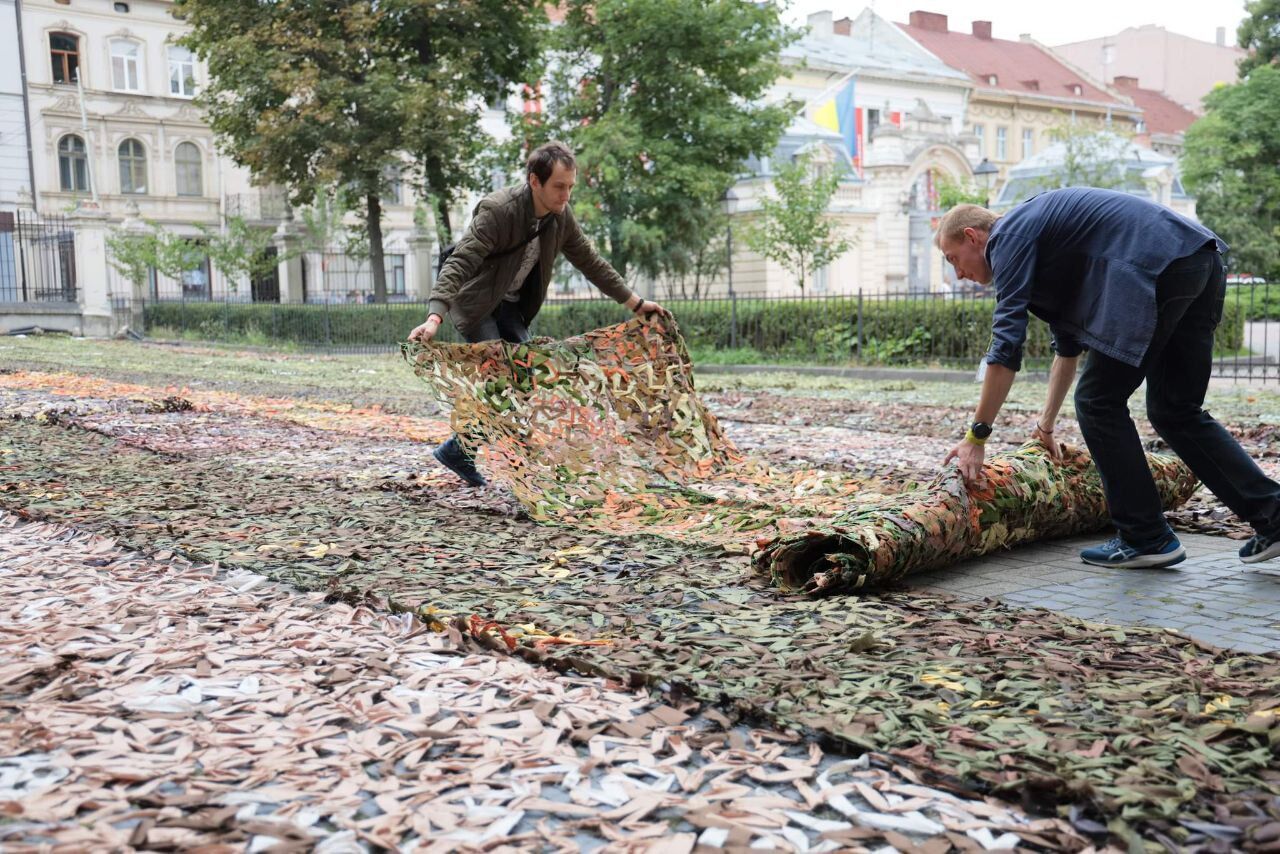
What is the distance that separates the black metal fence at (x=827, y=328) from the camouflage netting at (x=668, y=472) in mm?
12375

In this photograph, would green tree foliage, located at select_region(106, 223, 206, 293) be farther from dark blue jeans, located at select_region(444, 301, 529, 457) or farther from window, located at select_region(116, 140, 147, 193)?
dark blue jeans, located at select_region(444, 301, 529, 457)

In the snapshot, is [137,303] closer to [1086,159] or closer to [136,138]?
[136,138]

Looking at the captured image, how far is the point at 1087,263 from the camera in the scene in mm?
4719

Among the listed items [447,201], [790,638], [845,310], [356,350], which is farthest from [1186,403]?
[447,201]

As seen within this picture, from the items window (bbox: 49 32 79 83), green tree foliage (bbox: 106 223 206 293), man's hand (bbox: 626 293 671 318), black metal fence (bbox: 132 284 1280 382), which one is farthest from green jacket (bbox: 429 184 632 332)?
window (bbox: 49 32 79 83)

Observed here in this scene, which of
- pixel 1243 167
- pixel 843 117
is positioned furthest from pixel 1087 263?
pixel 1243 167

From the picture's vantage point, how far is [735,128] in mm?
30938

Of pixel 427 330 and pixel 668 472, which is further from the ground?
pixel 427 330

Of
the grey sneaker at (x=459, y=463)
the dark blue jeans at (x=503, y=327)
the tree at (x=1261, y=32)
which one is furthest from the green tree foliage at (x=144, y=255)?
the tree at (x=1261, y=32)

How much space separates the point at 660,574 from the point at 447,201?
29795 millimetres

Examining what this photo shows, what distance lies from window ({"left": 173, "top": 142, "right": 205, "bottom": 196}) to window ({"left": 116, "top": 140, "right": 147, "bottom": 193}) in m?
1.26

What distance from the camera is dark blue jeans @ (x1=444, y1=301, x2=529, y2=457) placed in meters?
6.56

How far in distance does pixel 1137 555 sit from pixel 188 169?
51762mm

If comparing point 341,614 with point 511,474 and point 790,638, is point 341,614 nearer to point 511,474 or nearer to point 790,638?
point 790,638
